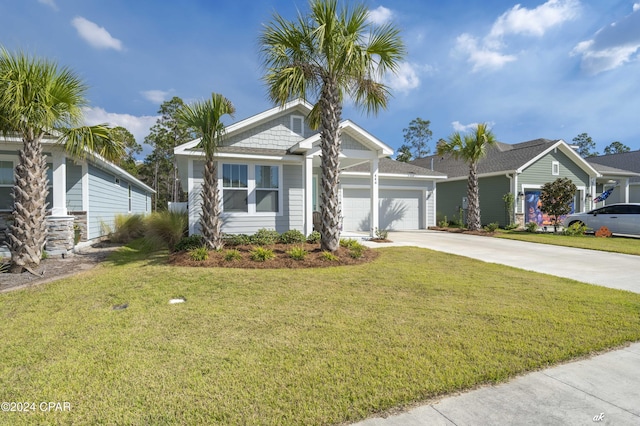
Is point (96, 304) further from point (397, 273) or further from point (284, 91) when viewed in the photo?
point (284, 91)

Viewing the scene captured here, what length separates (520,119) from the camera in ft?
68.7

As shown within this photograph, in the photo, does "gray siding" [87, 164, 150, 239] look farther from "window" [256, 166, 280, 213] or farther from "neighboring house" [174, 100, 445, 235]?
"window" [256, 166, 280, 213]

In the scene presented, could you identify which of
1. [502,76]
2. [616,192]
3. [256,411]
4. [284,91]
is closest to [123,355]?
[256,411]

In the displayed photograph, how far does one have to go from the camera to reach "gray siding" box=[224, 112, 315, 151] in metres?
11.0

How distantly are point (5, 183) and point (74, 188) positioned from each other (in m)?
1.81

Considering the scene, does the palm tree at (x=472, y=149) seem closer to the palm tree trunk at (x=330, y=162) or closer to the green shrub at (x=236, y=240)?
the palm tree trunk at (x=330, y=162)

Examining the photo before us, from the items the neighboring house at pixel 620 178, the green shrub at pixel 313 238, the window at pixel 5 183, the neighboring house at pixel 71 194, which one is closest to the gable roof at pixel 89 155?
the neighboring house at pixel 71 194

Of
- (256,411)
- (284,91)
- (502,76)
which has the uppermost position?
(502,76)

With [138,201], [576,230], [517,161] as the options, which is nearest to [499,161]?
[517,161]

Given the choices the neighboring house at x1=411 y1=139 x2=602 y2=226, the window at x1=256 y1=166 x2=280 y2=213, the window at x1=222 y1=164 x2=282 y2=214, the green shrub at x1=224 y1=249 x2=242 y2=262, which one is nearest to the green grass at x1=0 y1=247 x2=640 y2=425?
the green shrub at x1=224 y1=249 x2=242 y2=262

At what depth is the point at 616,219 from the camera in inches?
536

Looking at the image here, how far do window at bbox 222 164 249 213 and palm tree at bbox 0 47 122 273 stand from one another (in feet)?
12.3

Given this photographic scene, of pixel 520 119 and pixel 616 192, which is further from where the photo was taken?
pixel 616 192

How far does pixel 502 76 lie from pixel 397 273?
11.1 m
